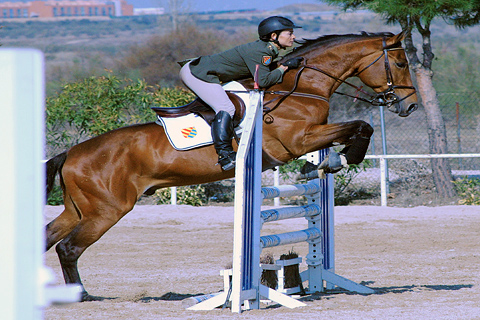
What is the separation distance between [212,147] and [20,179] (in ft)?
12.1

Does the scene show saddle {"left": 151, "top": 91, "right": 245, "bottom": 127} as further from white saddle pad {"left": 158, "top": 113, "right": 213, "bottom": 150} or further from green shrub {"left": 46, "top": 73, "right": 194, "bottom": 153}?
green shrub {"left": 46, "top": 73, "right": 194, "bottom": 153}

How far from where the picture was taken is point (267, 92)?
4602 mm

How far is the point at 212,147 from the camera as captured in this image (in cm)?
454

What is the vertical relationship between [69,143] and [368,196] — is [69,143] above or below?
above

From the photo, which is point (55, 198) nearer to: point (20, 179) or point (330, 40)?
point (330, 40)

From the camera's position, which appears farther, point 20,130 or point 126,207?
point 126,207

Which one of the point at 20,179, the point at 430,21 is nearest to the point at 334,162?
the point at 20,179

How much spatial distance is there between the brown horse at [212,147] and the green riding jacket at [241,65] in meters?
0.15

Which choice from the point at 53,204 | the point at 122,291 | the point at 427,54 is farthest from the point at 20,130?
the point at 427,54

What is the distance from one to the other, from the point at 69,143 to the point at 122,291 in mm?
6912

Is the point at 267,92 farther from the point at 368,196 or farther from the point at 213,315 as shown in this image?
the point at 368,196

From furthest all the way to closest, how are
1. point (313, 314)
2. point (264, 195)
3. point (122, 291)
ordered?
1. point (122, 291)
2. point (264, 195)
3. point (313, 314)

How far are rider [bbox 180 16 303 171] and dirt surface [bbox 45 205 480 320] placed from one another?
4.04ft

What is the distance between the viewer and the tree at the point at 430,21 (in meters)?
10.4
